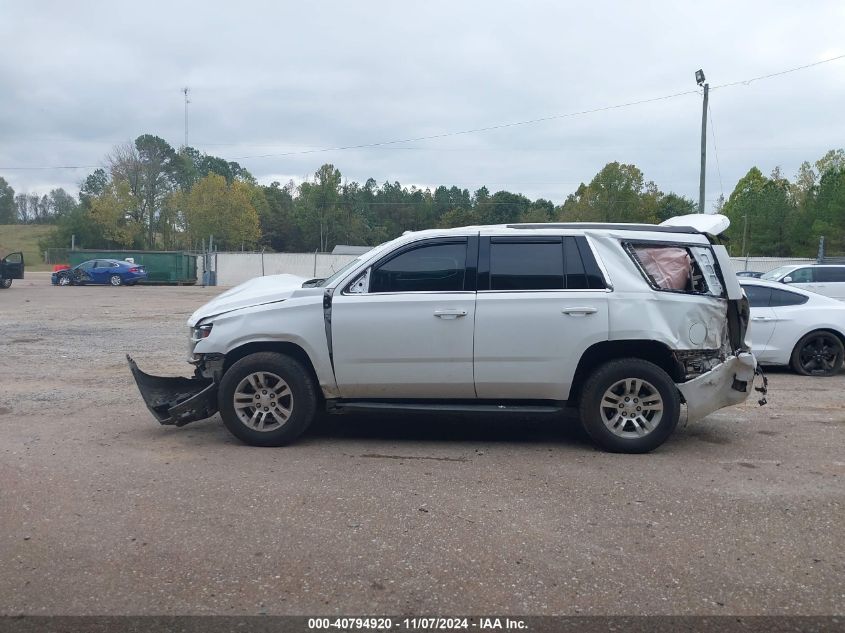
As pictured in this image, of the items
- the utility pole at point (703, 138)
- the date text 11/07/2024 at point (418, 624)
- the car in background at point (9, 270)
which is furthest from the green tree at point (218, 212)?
the date text 11/07/2024 at point (418, 624)

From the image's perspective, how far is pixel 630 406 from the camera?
6211mm

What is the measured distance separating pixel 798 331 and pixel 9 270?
30.4 m

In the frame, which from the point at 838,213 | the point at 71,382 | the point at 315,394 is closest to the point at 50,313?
the point at 71,382

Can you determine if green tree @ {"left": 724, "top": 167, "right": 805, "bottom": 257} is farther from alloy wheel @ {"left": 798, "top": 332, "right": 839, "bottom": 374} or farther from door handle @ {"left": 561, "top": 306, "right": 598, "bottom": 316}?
door handle @ {"left": 561, "top": 306, "right": 598, "bottom": 316}

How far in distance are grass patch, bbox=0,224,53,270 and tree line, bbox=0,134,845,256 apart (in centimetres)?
679

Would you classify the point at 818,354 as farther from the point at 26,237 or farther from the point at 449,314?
the point at 26,237

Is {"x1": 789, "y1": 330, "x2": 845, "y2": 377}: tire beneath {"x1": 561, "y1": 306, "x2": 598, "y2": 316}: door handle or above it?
beneath

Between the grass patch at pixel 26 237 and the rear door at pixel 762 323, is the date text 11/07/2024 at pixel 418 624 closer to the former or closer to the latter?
the rear door at pixel 762 323

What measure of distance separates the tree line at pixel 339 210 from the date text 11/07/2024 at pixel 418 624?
128 feet

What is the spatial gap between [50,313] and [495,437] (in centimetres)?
1676

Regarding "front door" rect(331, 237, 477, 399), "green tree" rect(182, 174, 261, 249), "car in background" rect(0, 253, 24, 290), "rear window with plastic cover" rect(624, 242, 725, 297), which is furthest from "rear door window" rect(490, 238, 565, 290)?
"green tree" rect(182, 174, 261, 249)

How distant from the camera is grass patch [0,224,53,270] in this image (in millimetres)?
76500

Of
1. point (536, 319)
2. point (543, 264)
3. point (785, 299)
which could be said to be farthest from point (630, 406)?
point (785, 299)

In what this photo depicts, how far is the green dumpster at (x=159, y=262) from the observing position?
40625 mm
